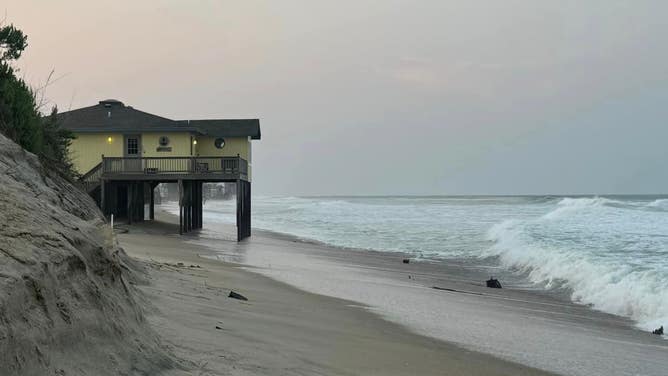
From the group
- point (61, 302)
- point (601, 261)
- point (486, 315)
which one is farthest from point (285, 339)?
point (601, 261)

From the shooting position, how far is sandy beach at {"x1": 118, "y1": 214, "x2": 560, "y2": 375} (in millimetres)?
4809

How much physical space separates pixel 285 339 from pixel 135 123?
23648mm

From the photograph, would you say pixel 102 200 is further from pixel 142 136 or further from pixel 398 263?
pixel 398 263

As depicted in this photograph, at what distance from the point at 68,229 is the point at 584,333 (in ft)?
25.3

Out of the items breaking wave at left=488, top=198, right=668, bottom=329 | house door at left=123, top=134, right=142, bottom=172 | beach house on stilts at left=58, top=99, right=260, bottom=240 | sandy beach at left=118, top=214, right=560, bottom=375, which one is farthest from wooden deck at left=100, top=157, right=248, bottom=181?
sandy beach at left=118, top=214, right=560, bottom=375

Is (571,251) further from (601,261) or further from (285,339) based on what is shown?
(285,339)

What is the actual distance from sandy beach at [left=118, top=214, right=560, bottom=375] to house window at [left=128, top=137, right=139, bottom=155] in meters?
19.5

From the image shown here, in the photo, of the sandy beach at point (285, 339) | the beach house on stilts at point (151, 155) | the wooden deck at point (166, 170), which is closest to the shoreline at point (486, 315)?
the sandy beach at point (285, 339)

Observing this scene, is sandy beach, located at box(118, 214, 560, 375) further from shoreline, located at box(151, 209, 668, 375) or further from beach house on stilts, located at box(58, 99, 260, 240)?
beach house on stilts, located at box(58, 99, 260, 240)

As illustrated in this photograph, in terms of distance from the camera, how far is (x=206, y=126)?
30.4m

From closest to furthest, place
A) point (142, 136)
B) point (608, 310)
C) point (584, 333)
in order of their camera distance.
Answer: point (584, 333), point (608, 310), point (142, 136)

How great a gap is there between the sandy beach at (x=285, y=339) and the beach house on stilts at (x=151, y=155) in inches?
640

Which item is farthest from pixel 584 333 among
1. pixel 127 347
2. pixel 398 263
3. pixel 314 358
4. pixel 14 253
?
pixel 398 263

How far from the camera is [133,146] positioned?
27.5m
